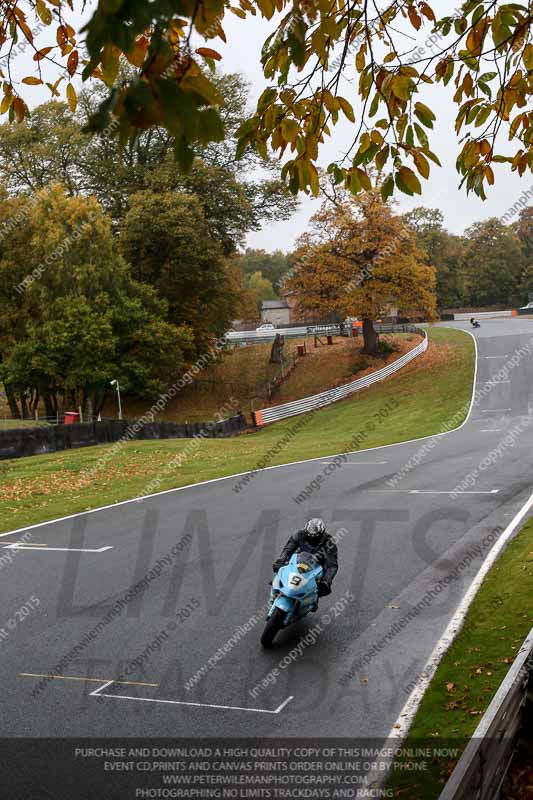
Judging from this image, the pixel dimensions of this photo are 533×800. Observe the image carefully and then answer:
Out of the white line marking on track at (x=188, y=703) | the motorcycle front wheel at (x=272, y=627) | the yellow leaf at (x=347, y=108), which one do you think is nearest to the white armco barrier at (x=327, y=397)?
the motorcycle front wheel at (x=272, y=627)

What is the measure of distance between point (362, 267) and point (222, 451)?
24406mm

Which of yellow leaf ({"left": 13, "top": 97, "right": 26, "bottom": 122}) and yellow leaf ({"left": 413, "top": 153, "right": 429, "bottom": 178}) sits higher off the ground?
yellow leaf ({"left": 13, "top": 97, "right": 26, "bottom": 122})

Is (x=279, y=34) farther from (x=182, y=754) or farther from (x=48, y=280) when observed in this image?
(x=48, y=280)

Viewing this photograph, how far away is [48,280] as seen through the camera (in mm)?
44000

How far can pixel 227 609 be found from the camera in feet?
32.2

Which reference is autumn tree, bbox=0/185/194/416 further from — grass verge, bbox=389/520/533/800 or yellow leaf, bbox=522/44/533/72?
yellow leaf, bbox=522/44/533/72

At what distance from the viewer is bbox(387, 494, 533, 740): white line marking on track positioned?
6.61 m

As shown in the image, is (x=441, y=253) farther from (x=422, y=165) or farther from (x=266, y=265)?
(x=422, y=165)

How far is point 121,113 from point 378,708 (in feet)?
19.5

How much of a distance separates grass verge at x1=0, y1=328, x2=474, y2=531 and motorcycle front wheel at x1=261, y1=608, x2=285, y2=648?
9.12 m

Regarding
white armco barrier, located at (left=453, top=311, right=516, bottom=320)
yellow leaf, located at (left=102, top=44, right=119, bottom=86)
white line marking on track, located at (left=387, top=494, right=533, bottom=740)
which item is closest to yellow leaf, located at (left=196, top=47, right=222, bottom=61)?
yellow leaf, located at (left=102, top=44, right=119, bottom=86)

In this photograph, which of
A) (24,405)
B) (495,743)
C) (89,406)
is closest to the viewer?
(495,743)

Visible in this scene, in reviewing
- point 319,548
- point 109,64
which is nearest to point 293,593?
point 319,548

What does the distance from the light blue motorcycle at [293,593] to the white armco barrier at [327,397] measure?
3196 cm
